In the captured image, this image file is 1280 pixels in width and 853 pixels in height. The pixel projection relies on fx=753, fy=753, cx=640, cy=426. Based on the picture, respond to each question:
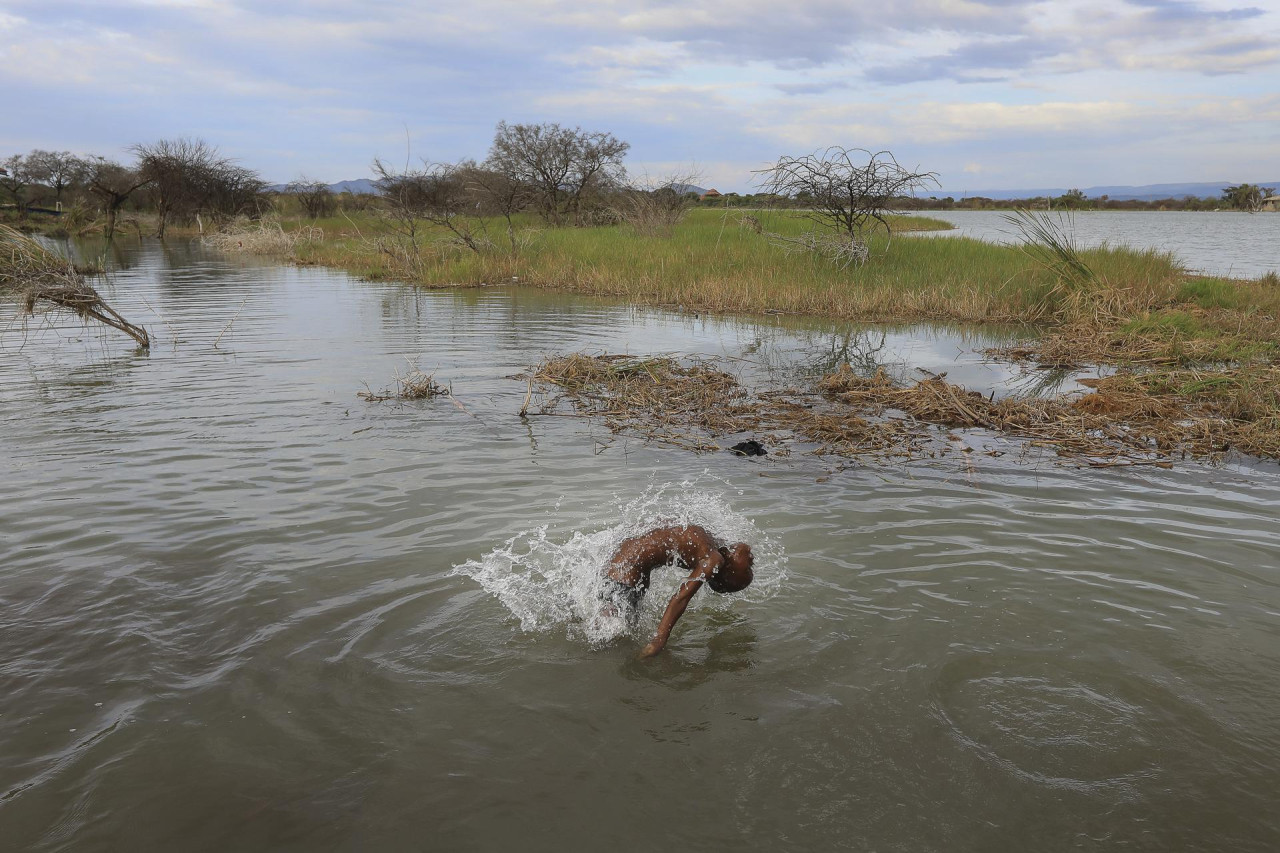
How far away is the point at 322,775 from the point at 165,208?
6123 cm

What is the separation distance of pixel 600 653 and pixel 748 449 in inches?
158

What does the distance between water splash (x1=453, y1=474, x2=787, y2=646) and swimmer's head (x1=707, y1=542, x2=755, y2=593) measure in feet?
1.73

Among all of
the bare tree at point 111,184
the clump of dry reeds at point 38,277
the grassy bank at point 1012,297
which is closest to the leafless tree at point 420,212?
the grassy bank at point 1012,297

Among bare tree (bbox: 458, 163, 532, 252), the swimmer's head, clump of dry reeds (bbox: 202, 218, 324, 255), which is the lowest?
the swimmer's head

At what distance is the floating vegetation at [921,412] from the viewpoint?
7973 millimetres

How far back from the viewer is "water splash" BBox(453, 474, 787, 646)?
4.41 m

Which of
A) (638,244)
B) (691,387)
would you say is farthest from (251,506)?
(638,244)

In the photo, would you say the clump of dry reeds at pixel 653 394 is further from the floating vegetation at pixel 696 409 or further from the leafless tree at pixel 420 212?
the leafless tree at pixel 420 212

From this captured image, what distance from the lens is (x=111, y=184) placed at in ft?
176

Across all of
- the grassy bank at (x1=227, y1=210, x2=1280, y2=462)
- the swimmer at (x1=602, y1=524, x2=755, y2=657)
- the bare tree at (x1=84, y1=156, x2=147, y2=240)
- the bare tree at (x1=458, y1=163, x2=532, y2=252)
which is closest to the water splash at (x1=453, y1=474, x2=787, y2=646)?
the swimmer at (x1=602, y1=524, x2=755, y2=657)

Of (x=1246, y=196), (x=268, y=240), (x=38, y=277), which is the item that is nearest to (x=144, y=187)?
(x=268, y=240)

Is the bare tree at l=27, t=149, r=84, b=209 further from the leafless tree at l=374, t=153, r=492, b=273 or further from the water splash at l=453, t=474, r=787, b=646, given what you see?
the water splash at l=453, t=474, r=787, b=646

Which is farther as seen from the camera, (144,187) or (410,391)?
(144,187)

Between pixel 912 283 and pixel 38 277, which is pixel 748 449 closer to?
pixel 38 277
